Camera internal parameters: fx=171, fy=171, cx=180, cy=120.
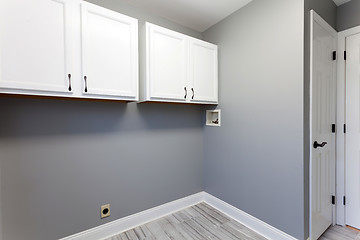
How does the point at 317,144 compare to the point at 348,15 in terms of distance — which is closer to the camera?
the point at 317,144

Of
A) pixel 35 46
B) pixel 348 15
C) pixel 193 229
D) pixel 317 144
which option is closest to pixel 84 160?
pixel 35 46

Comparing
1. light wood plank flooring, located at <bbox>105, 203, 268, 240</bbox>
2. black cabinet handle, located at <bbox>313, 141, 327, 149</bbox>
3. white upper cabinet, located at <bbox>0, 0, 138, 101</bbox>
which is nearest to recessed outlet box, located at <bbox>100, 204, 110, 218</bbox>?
light wood plank flooring, located at <bbox>105, 203, 268, 240</bbox>

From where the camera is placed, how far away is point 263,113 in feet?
5.97

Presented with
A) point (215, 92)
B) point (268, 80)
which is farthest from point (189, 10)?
point (268, 80)

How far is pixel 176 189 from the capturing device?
233 cm

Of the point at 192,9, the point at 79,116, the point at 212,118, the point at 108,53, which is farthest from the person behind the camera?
the point at 212,118

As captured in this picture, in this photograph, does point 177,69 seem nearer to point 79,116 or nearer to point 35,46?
point 79,116

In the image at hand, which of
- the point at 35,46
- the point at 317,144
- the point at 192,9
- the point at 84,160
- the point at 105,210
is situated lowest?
the point at 105,210

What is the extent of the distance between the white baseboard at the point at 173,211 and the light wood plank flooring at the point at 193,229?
2.0 inches

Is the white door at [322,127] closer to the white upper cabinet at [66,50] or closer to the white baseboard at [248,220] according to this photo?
the white baseboard at [248,220]

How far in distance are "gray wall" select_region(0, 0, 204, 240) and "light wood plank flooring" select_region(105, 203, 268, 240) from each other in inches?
8.7

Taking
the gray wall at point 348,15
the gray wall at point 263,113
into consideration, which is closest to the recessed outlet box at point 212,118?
the gray wall at point 263,113

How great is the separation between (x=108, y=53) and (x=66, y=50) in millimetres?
322

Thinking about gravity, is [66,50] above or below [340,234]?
above
